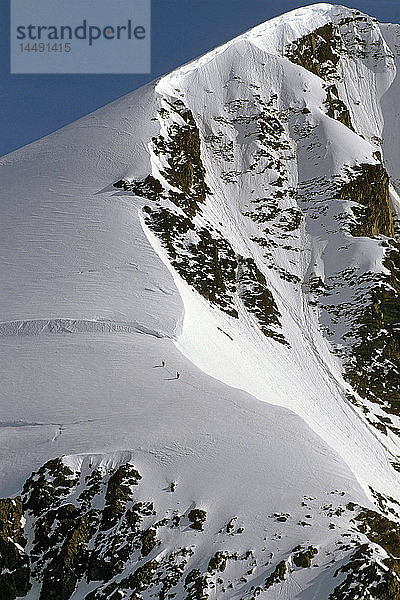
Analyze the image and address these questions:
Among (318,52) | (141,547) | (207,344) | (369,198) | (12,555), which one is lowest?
(12,555)

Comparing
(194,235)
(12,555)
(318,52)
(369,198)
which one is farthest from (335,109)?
(12,555)

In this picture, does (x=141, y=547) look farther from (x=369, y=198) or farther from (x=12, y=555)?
(x=369, y=198)

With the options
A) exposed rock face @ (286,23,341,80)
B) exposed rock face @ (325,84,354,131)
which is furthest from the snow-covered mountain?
exposed rock face @ (325,84,354,131)

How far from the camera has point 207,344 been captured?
35938 mm

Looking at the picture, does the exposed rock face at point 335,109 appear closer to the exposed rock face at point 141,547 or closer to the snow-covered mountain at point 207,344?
the snow-covered mountain at point 207,344

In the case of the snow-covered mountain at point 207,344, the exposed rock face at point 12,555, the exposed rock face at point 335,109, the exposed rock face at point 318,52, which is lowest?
the exposed rock face at point 12,555

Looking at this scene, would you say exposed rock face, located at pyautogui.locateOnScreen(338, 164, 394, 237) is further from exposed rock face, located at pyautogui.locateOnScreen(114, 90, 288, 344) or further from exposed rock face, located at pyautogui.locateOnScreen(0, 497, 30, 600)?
exposed rock face, located at pyautogui.locateOnScreen(0, 497, 30, 600)

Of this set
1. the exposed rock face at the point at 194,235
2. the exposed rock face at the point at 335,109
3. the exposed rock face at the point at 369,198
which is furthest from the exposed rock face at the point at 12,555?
the exposed rock face at the point at 335,109

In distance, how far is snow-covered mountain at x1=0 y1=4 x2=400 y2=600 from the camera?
70.1 feet

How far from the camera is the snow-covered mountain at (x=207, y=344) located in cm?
2138

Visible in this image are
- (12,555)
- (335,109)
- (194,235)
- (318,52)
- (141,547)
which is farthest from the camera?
(318,52)

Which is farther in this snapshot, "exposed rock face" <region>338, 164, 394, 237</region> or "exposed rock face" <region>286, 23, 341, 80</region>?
"exposed rock face" <region>286, 23, 341, 80</region>

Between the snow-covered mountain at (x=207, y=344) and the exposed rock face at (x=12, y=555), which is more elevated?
the snow-covered mountain at (x=207, y=344)

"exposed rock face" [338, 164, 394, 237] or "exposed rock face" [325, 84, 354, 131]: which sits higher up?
"exposed rock face" [325, 84, 354, 131]
